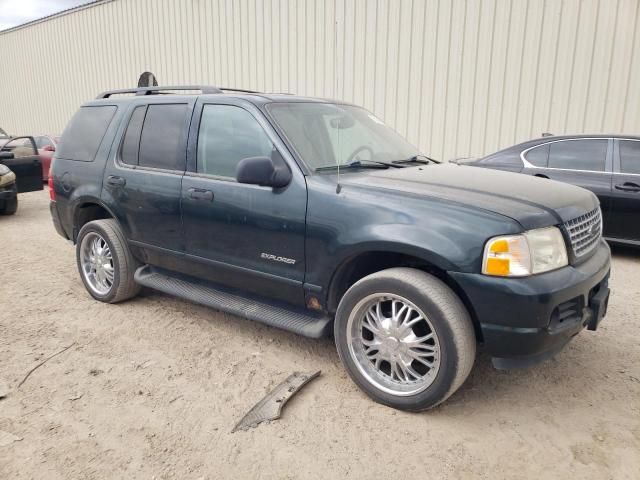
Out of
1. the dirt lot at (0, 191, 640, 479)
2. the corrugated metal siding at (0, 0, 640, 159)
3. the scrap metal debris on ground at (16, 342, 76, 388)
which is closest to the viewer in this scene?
the dirt lot at (0, 191, 640, 479)

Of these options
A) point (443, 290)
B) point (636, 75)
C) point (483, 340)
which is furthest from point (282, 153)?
point (636, 75)

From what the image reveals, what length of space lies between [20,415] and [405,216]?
2.35 metres

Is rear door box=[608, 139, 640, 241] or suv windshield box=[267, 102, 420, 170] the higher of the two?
suv windshield box=[267, 102, 420, 170]

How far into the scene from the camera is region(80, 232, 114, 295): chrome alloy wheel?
14.5ft

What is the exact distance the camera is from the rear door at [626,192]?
18.8ft

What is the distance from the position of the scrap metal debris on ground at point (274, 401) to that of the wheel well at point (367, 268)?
18.2 inches

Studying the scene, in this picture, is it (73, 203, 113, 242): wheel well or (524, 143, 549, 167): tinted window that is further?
(524, 143, 549, 167): tinted window

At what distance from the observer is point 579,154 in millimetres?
6219

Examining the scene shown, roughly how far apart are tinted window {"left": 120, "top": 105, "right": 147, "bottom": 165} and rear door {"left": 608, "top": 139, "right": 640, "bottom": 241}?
5.12 m

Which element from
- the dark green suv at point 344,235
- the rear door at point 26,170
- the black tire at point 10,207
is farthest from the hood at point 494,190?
the rear door at point 26,170

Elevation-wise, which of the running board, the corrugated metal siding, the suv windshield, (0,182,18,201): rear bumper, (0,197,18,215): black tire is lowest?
(0,197,18,215): black tire

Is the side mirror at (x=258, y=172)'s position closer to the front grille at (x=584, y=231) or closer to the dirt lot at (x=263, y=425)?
the dirt lot at (x=263, y=425)

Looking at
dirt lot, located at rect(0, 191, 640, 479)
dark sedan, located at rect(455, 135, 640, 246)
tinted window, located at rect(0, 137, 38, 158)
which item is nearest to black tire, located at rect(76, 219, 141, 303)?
dirt lot, located at rect(0, 191, 640, 479)

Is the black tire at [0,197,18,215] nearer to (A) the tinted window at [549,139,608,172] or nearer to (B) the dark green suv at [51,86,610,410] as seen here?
(B) the dark green suv at [51,86,610,410]
